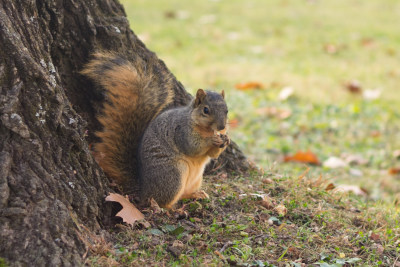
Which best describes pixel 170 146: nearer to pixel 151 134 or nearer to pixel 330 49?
pixel 151 134

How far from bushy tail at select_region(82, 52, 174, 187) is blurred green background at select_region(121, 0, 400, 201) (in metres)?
0.51

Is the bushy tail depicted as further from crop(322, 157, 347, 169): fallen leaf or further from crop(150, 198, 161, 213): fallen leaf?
crop(322, 157, 347, 169): fallen leaf

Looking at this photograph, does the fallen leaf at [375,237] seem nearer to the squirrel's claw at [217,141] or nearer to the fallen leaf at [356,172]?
the squirrel's claw at [217,141]

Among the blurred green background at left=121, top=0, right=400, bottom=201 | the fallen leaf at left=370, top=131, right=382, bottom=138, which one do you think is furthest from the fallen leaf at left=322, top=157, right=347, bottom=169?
the fallen leaf at left=370, top=131, right=382, bottom=138

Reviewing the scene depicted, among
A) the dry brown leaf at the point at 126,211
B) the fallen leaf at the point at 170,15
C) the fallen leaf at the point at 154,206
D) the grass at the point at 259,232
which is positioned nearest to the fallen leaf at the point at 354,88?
the grass at the point at 259,232

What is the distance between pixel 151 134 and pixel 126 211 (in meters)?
0.48

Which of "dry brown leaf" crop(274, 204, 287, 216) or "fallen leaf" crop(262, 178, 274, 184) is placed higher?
"fallen leaf" crop(262, 178, 274, 184)

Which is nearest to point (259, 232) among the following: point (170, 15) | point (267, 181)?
point (267, 181)

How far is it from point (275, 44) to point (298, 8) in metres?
1.99

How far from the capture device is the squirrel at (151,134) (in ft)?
7.97

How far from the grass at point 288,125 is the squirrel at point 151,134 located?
0.55ft

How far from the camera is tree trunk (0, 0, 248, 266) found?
67.7 inches

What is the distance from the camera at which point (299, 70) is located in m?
5.82

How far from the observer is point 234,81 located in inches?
214
